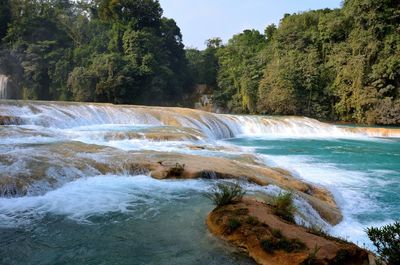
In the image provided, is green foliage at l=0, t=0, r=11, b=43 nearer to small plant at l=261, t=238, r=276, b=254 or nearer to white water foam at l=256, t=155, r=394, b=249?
white water foam at l=256, t=155, r=394, b=249

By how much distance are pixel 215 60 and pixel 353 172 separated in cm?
3622

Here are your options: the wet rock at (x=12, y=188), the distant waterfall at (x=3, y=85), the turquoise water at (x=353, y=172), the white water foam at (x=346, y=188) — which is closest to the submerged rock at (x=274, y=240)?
the white water foam at (x=346, y=188)

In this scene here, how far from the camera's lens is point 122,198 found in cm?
635

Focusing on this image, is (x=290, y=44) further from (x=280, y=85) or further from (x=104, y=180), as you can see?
(x=104, y=180)

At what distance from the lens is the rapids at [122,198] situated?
4.35 metres

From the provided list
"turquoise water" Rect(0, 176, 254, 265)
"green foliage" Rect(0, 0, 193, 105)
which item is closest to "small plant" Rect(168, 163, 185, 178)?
"turquoise water" Rect(0, 176, 254, 265)

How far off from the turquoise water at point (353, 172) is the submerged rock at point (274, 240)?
1.29 meters

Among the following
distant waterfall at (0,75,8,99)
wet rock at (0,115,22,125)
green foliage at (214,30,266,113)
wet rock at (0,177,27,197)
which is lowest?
wet rock at (0,177,27,197)

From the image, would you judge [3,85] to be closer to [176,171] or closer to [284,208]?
[176,171]

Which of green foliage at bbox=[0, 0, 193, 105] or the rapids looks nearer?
the rapids

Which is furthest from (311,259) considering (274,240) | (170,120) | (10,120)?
(170,120)

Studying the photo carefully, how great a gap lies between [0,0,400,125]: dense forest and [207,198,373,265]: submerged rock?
23.8 m

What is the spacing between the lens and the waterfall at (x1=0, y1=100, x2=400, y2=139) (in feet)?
52.0

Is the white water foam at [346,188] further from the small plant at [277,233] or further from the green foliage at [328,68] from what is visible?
the green foliage at [328,68]
